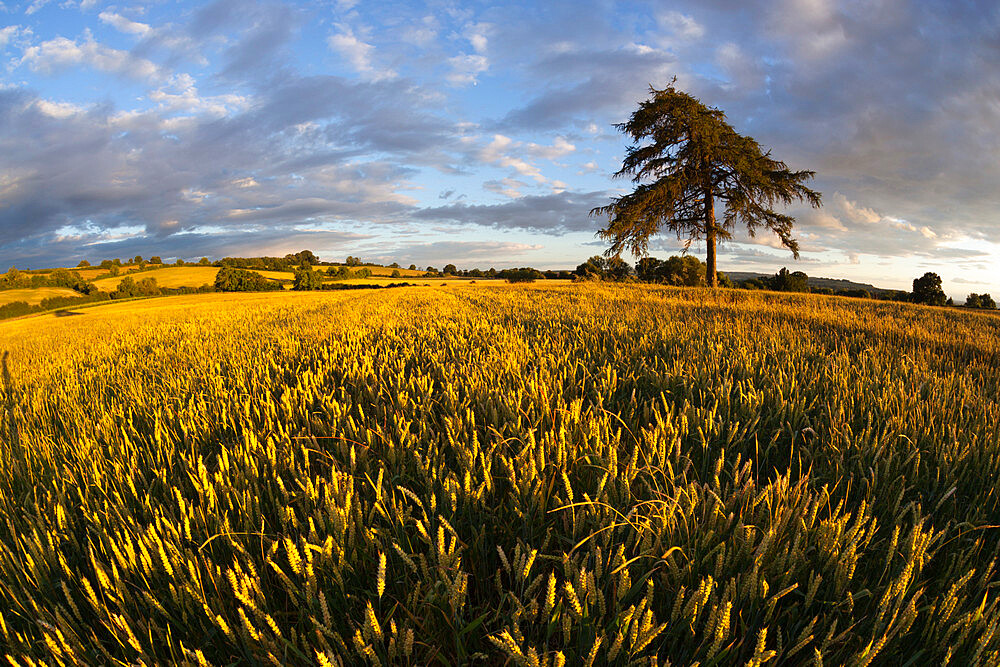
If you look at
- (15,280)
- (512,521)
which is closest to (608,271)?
(512,521)

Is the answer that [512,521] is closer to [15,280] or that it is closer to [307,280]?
[307,280]

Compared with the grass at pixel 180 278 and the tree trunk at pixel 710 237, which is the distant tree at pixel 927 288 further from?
the grass at pixel 180 278

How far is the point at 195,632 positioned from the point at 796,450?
231 centimetres

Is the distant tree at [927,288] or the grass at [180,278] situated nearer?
the distant tree at [927,288]

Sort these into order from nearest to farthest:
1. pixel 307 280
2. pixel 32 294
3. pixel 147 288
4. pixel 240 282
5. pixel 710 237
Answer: pixel 710 237 → pixel 307 280 → pixel 32 294 → pixel 240 282 → pixel 147 288

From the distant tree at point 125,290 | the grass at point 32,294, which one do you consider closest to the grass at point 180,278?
the distant tree at point 125,290

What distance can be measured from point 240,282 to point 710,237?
5372 centimetres

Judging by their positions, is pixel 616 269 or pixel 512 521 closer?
pixel 512 521

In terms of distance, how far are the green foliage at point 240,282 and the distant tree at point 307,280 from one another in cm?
370

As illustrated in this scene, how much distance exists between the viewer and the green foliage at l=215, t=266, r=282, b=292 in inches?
2019

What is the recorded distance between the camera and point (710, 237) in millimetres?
25922

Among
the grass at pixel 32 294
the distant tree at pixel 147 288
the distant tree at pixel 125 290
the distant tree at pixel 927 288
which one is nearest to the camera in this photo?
the distant tree at pixel 927 288

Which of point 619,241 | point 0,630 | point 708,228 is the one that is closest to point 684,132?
point 708,228

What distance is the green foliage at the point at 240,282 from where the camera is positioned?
168 ft
